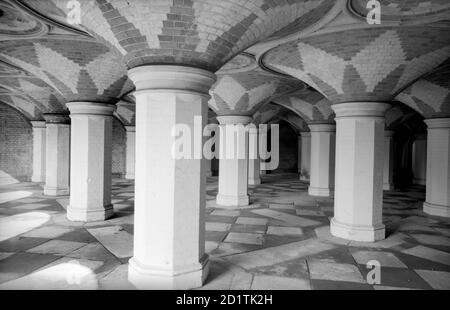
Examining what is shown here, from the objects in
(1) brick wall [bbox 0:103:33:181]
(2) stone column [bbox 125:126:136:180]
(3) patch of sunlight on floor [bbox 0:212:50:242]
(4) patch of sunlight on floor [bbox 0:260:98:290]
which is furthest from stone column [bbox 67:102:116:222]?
(1) brick wall [bbox 0:103:33:181]

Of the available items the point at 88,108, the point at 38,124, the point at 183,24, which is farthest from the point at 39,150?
the point at 183,24

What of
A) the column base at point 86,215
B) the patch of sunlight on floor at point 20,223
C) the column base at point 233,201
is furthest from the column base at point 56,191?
the column base at point 233,201

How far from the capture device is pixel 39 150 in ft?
49.4

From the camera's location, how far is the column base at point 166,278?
403 centimetres

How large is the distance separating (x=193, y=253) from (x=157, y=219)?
641 mm

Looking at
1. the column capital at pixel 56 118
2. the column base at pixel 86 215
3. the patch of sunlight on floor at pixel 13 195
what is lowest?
the patch of sunlight on floor at pixel 13 195

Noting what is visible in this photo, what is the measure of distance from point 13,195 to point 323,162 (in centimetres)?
1145

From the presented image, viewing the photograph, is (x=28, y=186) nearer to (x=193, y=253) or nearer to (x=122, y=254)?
(x=122, y=254)

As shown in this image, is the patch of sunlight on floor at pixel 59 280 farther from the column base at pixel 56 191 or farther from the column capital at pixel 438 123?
the column capital at pixel 438 123

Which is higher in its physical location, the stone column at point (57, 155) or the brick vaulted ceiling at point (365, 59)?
the brick vaulted ceiling at point (365, 59)

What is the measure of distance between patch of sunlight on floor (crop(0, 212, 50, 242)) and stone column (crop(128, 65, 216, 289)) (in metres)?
3.90

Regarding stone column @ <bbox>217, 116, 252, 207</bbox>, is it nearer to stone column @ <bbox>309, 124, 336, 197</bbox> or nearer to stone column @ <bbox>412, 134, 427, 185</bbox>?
stone column @ <bbox>309, 124, 336, 197</bbox>

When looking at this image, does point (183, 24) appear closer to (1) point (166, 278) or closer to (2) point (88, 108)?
(1) point (166, 278)

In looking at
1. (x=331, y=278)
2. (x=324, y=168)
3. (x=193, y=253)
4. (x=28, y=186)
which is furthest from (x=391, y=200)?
(x=28, y=186)
